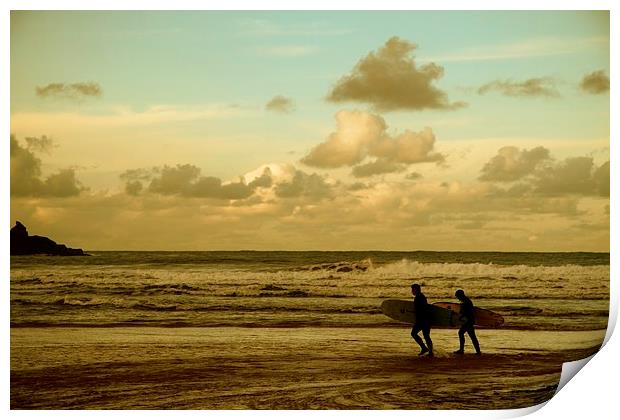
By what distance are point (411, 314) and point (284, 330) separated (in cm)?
104

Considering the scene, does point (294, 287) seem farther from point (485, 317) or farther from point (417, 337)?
point (485, 317)

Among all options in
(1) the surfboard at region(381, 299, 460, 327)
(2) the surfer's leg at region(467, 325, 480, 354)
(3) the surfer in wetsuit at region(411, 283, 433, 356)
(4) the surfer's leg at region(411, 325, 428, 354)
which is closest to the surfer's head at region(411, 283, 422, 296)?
(3) the surfer in wetsuit at region(411, 283, 433, 356)

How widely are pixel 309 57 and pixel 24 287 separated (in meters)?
2.90

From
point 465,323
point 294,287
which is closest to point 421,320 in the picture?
point 465,323

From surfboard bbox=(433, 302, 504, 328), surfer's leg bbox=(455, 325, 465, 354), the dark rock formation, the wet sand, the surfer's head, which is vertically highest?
the dark rock formation

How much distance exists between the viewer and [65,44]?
24.5ft

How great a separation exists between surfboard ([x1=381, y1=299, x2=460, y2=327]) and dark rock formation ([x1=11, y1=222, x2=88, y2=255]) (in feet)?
8.72

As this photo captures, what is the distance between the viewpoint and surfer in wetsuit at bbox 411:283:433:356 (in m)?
7.62

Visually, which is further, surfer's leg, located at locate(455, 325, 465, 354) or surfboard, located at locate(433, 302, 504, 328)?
surfboard, located at locate(433, 302, 504, 328)

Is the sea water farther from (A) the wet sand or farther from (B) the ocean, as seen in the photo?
(A) the wet sand

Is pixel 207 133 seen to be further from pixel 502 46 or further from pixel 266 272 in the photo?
pixel 502 46

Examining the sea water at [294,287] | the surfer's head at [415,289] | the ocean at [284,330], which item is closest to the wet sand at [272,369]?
the ocean at [284,330]

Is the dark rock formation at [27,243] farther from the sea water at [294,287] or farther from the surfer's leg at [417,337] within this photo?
the surfer's leg at [417,337]
